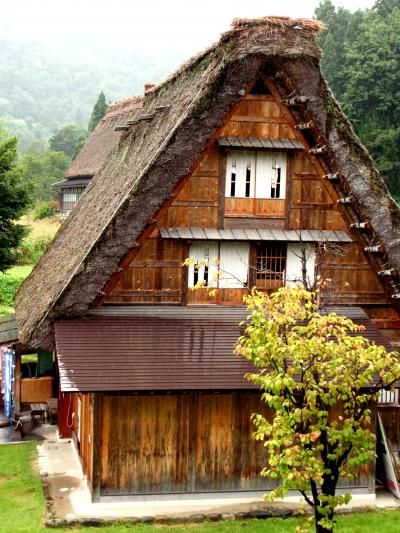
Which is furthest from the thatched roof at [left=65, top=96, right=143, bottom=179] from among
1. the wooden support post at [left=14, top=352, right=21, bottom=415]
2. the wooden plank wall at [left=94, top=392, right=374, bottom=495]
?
the wooden plank wall at [left=94, top=392, right=374, bottom=495]

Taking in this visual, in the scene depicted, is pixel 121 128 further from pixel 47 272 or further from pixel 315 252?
pixel 315 252

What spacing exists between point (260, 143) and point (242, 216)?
1556 millimetres

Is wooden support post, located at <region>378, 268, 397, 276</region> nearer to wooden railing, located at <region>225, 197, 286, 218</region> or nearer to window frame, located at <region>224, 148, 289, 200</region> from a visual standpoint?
wooden railing, located at <region>225, 197, 286, 218</region>

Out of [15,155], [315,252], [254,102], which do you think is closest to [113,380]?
[315,252]

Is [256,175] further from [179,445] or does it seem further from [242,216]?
[179,445]

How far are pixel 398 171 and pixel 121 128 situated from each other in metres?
33.3

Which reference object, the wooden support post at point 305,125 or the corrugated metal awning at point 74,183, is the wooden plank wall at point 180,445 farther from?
the corrugated metal awning at point 74,183

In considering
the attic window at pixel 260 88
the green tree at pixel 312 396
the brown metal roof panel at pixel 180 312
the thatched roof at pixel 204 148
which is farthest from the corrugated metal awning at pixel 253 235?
the green tree at pixel 312 396

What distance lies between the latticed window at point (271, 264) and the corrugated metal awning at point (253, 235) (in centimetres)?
39

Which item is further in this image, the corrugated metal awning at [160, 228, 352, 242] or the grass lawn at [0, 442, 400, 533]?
the corrugated metal awning at [160, 228, 352, 242]

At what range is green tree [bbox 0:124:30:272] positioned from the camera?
27172mm

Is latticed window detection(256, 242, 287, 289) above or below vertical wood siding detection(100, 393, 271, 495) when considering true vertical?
above

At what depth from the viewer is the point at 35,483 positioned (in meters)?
15.0

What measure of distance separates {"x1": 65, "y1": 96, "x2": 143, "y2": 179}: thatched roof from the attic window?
1543cm
